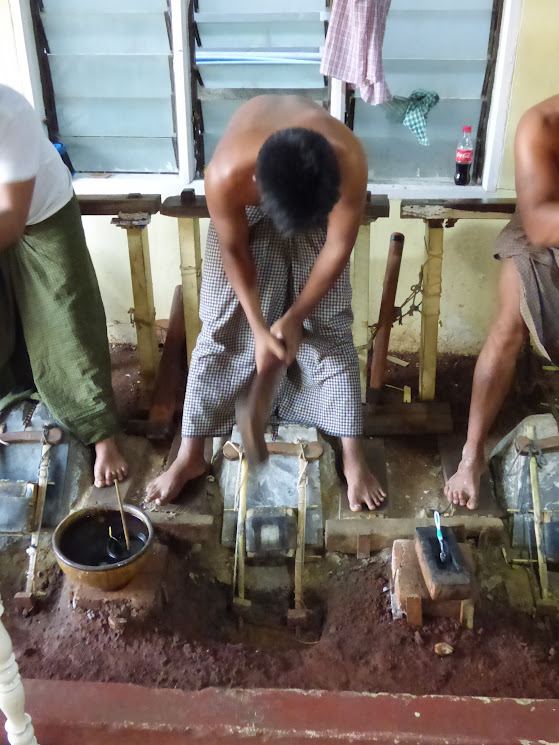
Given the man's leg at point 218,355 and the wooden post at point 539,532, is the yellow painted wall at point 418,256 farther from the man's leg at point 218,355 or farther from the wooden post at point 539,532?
the wooden post at point 539,532

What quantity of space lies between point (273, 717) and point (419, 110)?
2400mm

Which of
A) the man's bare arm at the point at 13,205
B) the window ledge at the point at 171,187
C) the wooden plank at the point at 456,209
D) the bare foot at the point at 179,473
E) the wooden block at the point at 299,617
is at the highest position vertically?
the man's bare arm at the point at 13,205

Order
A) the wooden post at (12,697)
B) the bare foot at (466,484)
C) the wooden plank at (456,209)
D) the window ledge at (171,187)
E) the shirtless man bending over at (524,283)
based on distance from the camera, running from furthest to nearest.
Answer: the window ledge at (171,187) < the wooden plank at (456,209) < the bare foot at (466,484) < the shirtless man bending over at (524,283) < the wooden post at (12,697)

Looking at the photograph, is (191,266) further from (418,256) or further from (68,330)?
(418,256)

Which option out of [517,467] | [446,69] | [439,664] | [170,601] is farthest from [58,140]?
[439,664]

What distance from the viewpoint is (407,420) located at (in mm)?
2459

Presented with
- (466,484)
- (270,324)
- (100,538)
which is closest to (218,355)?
(270,324)

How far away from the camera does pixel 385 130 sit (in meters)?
2.85

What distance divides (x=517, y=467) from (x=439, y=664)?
76 cm

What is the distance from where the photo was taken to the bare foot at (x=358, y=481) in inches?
82.4

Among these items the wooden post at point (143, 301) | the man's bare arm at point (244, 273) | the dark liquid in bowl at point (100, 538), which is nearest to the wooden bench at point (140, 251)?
the wooden post at point (143, 301)

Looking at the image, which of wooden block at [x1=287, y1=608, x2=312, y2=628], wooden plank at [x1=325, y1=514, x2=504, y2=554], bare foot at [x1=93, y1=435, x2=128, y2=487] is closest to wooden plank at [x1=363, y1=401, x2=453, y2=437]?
wooden plank at [x1=325, y1=514, x2=504, y2=554]

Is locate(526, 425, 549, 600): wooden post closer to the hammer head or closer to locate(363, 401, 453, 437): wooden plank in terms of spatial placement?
locate(363, 401, 453, 437): wooden plank

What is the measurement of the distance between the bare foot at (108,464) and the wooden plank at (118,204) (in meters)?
0.81
